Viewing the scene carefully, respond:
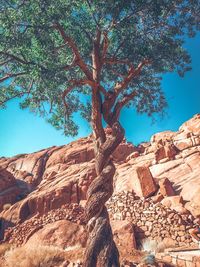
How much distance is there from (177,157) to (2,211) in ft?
60.9

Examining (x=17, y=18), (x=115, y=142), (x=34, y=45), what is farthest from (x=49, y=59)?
(x=115, y=142)

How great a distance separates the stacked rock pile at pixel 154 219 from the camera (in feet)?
49.3

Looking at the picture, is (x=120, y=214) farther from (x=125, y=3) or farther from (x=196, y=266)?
(x=125, y=3)

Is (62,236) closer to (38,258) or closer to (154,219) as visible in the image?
(38,258)

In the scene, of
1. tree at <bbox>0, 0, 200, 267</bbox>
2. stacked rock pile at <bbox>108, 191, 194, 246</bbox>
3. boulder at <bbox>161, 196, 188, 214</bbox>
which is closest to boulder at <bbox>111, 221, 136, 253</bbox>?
stacked rock pile at <bbox>108, 191, 194, 246</bbox>

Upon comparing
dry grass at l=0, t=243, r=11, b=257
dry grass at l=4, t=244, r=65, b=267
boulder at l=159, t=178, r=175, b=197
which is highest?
boulder at l=159, t=178, r=175, b=197

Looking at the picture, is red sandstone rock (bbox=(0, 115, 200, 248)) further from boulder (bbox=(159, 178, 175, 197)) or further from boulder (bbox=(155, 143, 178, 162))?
boulder (bbox=(159, 178, 175, 197))

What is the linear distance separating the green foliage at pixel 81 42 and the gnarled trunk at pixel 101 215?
3.41 m

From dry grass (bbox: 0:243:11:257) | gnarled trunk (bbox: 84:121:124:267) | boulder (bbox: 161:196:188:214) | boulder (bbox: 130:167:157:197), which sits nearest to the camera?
gnarled trunk (bbox: 84:121:124:267)

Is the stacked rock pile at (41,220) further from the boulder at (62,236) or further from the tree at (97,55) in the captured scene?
the tree at (97,55)

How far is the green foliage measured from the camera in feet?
32.1

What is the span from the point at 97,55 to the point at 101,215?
705 cm

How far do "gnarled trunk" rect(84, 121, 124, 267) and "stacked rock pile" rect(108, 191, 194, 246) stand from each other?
28.9 ft

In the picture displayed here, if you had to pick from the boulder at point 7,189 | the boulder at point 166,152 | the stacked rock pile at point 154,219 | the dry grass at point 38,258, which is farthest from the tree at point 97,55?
the boulder at point 7,189
